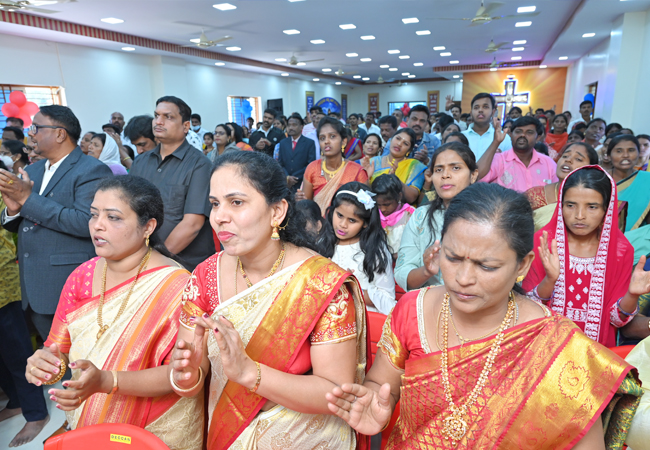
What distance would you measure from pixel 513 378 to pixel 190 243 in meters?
1.97

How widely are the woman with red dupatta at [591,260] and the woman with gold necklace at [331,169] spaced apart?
196 centimetres

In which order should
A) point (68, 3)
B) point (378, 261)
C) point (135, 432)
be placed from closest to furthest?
point (135, 432)
point (378, 261)
point (68, 3)

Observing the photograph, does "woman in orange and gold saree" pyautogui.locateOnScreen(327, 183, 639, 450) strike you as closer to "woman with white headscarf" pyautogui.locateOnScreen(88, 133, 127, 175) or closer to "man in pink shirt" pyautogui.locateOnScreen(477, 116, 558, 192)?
"man in pink shirt" pyautogui.locateOnScreen(477, 116, 558, 192)

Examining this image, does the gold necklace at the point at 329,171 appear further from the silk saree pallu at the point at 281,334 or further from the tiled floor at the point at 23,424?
the tiled floor at the point at 23,424

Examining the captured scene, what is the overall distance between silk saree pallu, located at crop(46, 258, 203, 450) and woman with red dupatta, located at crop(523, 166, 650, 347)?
5.06 feet

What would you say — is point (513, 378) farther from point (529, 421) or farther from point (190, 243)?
point (190, 243)

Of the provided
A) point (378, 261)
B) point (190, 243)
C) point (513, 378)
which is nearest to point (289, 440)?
point (513, 378)

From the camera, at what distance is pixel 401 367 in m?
1.25

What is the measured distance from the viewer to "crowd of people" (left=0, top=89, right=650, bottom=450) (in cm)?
108

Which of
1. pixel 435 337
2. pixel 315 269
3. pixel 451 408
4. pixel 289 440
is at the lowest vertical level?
pixel 289 440

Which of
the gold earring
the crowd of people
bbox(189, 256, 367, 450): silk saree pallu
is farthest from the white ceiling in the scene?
bbox(189, 256, 367, 450): silk saree pallu

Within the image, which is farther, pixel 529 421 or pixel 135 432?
pixel 135 432

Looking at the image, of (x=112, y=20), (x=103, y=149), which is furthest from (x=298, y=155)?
(x=112, y=20)

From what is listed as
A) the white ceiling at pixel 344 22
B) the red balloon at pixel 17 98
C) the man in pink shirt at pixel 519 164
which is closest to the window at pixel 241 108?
the white ceiling at pixel 344 22
